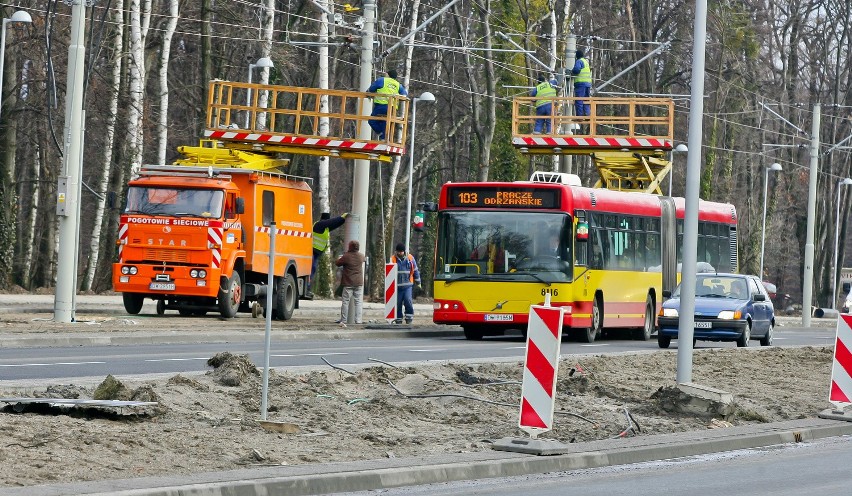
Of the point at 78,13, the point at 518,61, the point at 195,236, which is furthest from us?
the point at 518,61

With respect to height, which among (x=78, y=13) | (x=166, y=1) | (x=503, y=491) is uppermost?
(x=166, y=1)

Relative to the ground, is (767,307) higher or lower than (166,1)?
lower

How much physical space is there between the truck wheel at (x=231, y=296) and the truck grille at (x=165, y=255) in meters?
1.14

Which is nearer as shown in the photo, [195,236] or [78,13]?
[78,13]

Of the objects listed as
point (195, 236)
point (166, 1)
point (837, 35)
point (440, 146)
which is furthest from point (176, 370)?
point (837, 35)

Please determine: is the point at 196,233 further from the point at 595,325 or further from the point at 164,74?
the point at 164,74

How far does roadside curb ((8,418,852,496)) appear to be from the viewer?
380 inches

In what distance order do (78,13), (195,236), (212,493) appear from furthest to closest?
1. (195,236)
2. (78,13)
3. (212,493)

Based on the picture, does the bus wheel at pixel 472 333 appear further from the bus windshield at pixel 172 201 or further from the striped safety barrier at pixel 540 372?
the striped safety barrier at pixel 540 372

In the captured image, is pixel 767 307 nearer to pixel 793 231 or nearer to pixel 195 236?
pixel 195 236

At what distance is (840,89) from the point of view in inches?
2938

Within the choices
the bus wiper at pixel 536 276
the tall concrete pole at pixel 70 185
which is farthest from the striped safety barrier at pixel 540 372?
the bus wiper at pixel 536 276

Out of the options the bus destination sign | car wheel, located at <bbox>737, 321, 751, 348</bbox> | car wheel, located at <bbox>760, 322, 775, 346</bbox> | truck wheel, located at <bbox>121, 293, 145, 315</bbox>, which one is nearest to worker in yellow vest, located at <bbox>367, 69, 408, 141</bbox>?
the bus destination sign

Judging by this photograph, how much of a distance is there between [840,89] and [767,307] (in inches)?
1759
